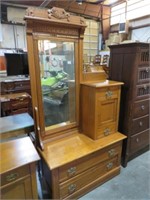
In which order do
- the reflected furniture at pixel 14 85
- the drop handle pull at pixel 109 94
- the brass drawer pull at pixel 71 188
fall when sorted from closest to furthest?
the brass drawer pull at pixel 71 188
the drop handle pull at pixel 109 94
the reflected furniture at pixel 14 85

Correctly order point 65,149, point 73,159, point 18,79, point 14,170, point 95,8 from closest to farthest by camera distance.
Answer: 1. point 14,170
2. point 73,159
3. point 65,149
4. point 18,79
5. point 95,8

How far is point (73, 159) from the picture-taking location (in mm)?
1298

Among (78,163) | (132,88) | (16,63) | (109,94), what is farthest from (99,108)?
(16,63)

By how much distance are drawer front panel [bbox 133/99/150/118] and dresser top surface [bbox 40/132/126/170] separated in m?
0.36

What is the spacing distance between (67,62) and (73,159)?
95 centimetres

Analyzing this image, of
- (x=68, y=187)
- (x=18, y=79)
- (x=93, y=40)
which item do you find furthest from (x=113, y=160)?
(x=93, y=40)

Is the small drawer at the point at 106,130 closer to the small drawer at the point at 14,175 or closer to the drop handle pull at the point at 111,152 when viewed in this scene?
the drop handle pull at the point at 111,152

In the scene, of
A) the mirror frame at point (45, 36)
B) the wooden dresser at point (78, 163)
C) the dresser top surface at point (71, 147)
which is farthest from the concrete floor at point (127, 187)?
the mirror frame at point (45, 36)

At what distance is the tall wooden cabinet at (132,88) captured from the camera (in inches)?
63.2

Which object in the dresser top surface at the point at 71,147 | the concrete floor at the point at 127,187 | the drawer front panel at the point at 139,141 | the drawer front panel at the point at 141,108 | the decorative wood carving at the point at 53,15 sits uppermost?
the decorative wood carving at the point at 53,15

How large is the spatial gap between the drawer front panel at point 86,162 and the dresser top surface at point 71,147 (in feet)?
Answer: 0.20

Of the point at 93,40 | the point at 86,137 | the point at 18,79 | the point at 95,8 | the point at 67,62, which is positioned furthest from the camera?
the point at 93,40

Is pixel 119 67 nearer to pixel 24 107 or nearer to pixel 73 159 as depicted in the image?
pixel 73 159

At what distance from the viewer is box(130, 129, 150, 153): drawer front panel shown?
1.89 m
